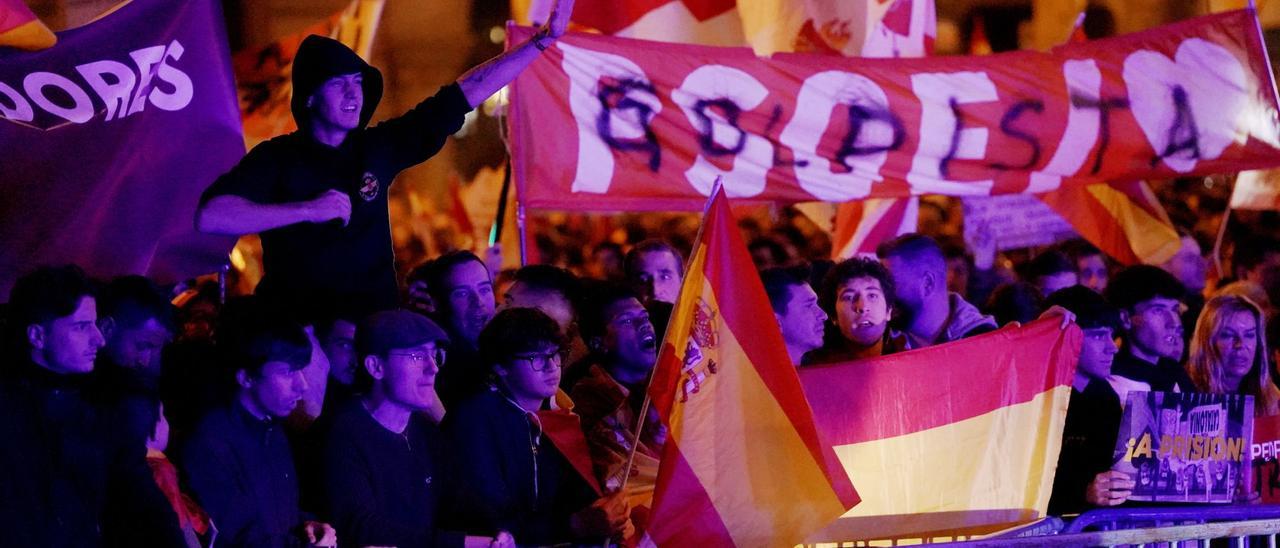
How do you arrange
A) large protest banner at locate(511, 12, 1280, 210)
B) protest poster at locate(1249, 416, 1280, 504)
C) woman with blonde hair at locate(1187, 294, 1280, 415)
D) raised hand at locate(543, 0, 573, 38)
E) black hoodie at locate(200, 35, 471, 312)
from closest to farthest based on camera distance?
black hoodie at locate(200, 35, 471, 312) < raised hand at locate(543, 0, 573, 38) < protest poster at locate(1249, 416, 1280, 504) < woman with blonde hair at locate(1187, 294, 1280, 415) < large protest banner at locate(511, 12, 1280, 210)

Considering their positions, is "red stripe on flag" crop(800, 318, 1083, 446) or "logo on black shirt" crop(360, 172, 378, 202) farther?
"red stripe on flag" crop(800, 318, 1083, 446)

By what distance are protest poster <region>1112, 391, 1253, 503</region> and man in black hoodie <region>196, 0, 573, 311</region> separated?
260 centimetres

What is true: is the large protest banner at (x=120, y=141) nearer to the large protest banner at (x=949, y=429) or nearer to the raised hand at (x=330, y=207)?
the raised hand at (x=330, y=207)

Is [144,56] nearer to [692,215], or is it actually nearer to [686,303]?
[686,303]

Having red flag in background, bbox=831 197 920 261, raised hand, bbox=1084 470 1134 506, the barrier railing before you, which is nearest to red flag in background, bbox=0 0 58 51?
the barrier railing

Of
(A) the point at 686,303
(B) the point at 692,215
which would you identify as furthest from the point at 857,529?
(B) the point at 692,215

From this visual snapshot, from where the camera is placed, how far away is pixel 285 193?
18.4 ft

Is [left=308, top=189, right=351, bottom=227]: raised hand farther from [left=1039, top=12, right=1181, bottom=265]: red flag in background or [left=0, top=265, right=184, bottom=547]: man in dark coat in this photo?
[left=1039, top=12, right=1181, bottom=265]: red flag in background

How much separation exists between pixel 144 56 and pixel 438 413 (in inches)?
82.9

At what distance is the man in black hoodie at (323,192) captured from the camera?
549cm

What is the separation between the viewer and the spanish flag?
511 centimetres

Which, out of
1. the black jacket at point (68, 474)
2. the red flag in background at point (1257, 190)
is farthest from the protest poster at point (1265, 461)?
the red flag in background at point (1257, 190)

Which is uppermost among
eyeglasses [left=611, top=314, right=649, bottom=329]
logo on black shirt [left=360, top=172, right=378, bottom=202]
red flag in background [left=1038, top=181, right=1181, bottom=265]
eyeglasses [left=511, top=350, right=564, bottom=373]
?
red flag in background [left=1038, top=181, right=1181, bottom=265]

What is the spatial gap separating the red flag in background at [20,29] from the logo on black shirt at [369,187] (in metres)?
1.52
